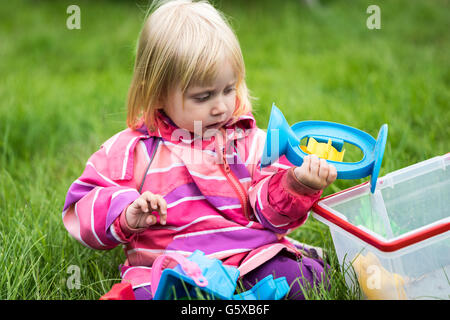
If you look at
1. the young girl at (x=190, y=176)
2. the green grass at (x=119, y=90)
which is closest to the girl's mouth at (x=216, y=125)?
the young girl at (x=190, y=176)

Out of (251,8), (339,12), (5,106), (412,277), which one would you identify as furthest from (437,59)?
(5,106)

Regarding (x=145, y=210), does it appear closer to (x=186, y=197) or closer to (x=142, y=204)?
(x=142, y=204)

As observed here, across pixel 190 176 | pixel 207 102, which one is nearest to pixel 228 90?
pixel 207 102

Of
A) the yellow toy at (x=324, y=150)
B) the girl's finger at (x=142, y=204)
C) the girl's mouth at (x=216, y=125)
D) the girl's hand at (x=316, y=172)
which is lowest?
→ the girl's finger at (x=142, y=204)

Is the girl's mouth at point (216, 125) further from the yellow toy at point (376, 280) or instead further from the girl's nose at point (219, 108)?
the yellow toy at point (376, 280)

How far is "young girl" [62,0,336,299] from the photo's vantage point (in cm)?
169

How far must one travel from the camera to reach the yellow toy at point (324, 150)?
5.35ft

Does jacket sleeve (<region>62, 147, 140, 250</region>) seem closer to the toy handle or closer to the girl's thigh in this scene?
the toy handle

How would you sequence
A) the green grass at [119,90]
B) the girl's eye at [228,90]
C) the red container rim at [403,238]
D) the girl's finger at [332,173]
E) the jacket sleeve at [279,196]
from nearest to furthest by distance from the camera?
the red container rim at [403,238], the girl's finger at [332,173], the jacket sleeve at [279,196], the girl's eye at [228,90], the green grass at [119,90]

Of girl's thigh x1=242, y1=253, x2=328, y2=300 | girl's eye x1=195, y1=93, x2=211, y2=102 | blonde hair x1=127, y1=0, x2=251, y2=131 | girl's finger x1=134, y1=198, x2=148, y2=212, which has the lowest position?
girl's thigh x1=242, y1=253, x2=328, y2=300

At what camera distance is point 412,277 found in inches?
60.1

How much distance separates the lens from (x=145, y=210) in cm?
156

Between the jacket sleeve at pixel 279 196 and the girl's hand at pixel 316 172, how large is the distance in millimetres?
42

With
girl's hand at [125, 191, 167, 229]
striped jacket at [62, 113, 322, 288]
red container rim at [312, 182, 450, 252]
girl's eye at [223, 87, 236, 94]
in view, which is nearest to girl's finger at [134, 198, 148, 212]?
girl's hand at [125, 191, 167, 229]
